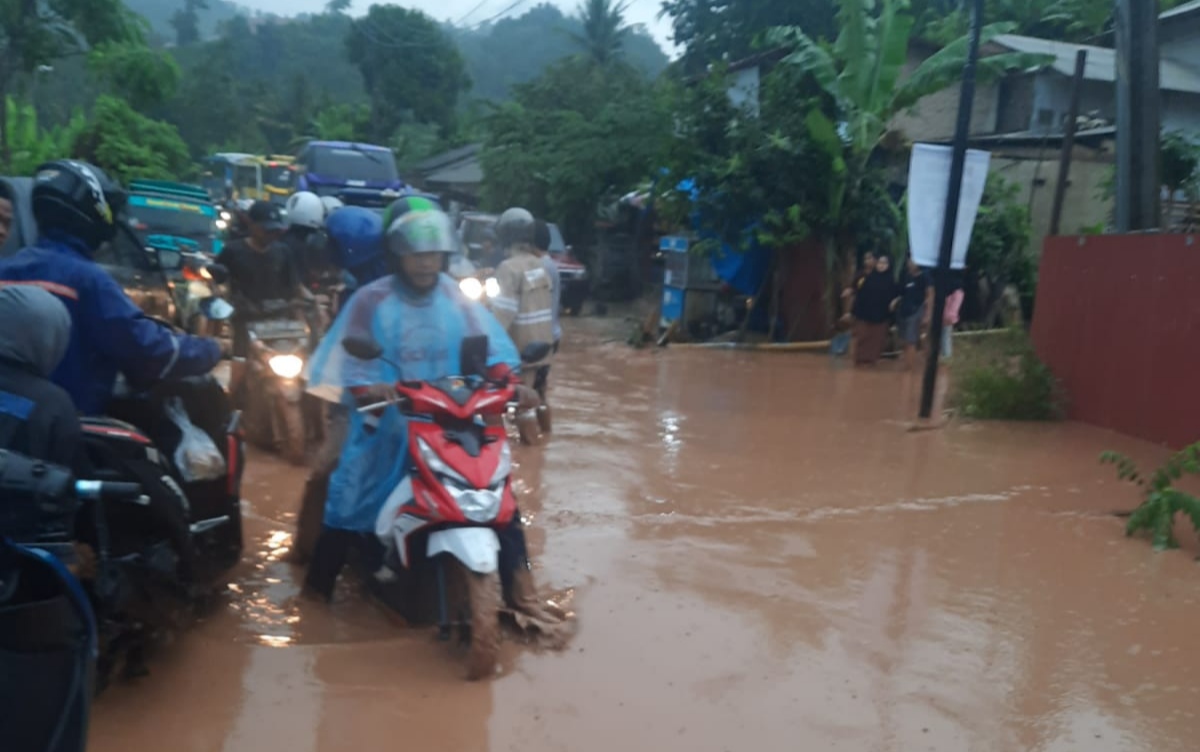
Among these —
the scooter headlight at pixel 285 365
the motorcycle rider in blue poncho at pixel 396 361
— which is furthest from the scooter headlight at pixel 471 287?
the motorcycle rider in blue poncho at pixel 396 361

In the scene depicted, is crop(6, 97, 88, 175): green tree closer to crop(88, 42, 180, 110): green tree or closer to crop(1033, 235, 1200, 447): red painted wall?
crop(88, 42, 180, 110): green tree

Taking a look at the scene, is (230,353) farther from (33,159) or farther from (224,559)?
(33,159)

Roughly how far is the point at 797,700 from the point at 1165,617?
84.0 inches

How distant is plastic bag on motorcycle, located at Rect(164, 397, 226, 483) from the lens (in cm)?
442

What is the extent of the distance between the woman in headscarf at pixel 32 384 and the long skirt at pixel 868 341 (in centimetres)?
1231

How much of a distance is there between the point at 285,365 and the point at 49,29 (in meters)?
13.7

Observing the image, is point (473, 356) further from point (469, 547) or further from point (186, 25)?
point (186, 25)

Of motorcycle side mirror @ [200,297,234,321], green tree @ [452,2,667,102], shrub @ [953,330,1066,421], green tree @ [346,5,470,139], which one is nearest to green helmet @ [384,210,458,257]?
motorcycle side mirror @ [200,297,234,321]

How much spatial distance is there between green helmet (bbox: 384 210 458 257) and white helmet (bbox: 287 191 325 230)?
12.3ft

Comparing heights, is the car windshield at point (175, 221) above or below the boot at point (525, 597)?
above

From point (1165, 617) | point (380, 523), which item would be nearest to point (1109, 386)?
point (1165, 617)

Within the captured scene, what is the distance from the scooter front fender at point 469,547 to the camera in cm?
425

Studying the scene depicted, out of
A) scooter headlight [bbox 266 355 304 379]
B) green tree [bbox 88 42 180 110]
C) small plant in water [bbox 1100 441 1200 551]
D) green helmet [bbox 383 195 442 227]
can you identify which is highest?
green tree [bbox 88 42 180 110]

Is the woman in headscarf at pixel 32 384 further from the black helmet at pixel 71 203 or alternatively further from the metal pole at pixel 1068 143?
the metal pole at pixel 1068 143
